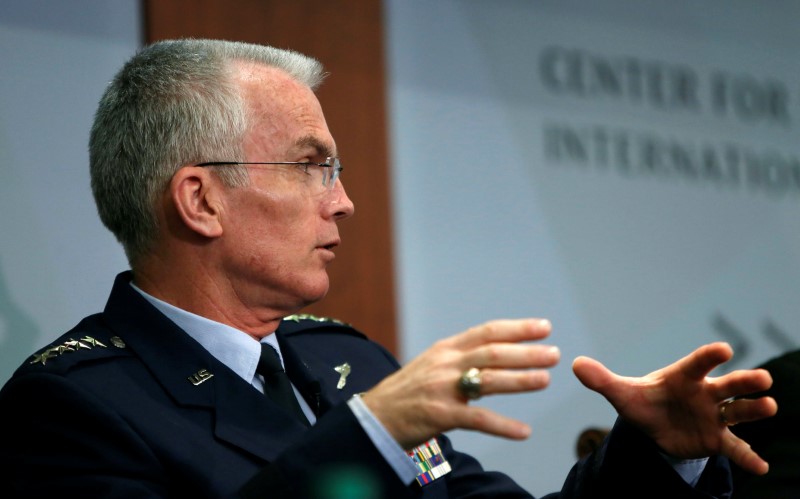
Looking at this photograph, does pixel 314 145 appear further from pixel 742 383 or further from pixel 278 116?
pixel 742 383

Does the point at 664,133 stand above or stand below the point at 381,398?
above

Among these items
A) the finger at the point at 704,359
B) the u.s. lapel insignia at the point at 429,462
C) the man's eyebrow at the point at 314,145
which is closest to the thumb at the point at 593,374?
the finger at the point at 704,359

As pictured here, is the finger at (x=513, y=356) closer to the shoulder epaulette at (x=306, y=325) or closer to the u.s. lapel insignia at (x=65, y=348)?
the u.s. lapel insignia at (x=65, y=348)

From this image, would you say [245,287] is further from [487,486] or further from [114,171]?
[487,486]

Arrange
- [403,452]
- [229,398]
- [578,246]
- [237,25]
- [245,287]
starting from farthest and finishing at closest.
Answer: [578,246]
[237,25]
[245,287]
[229,398]
[403,452]

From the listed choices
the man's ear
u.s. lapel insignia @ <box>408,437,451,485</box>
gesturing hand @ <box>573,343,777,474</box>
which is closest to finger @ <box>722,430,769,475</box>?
gesturing hand @ <box>573,343,777,474</box>

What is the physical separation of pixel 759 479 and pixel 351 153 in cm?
179

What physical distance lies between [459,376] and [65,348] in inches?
32.1

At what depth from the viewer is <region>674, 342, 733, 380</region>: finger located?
1721 mm

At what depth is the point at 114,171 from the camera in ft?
7.40

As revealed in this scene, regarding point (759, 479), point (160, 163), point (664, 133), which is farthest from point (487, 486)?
A: point (664, 133)

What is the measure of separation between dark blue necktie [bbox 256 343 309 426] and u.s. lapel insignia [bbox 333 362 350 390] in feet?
0.50

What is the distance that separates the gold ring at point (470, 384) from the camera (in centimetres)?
153

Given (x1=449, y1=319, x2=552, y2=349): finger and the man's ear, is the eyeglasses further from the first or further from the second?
(x1=449, y1=319, x2=552, y2=349): finger
